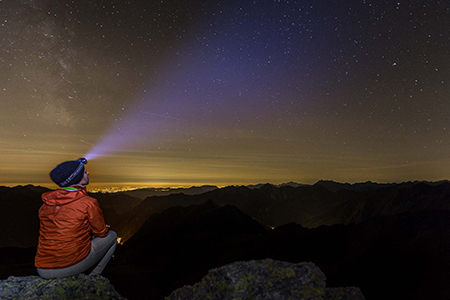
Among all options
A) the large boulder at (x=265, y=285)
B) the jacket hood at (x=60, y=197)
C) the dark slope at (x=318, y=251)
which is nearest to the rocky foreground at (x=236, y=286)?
the large boulder at (x=265, y=285)

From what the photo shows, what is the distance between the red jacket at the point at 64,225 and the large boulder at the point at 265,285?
7.17 ft

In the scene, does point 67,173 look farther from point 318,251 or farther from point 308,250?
point 308,250

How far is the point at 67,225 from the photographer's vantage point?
4.53 meters

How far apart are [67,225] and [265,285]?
11.9 ft

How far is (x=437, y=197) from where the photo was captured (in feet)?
315

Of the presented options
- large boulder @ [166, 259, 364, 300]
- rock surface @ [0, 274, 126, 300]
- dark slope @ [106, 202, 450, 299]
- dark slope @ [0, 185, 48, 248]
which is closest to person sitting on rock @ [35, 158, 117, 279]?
rock surface @ [0, 274, 126, 300]

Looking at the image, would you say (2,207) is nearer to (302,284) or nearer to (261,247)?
(261,247)

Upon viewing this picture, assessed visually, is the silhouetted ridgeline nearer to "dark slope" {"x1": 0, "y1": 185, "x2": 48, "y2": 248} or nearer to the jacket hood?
"dark slope" {"x1": 0, "y1": 185, "x2": 48, "y2": 248}

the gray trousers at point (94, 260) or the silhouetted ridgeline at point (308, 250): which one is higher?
the gray trousers at point (94, 260)

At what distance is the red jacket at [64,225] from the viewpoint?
14.8 feet

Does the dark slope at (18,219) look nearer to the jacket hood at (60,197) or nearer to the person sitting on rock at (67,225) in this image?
the person sitting on rock at (67,225)

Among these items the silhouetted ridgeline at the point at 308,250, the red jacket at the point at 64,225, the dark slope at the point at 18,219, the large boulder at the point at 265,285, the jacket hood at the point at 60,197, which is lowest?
the dark slope at the point at 18,219

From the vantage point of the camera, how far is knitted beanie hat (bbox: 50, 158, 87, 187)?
4660 millimetres

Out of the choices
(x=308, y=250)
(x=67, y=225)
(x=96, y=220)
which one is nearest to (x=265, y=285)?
(x=96, y=220)
